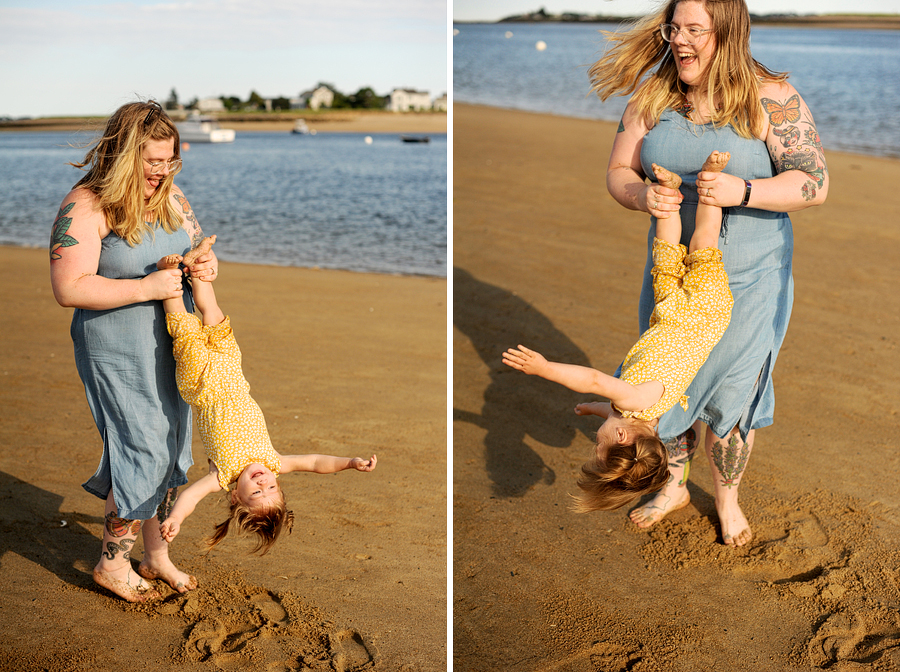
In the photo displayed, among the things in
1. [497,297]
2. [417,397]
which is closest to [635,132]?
[417,397]

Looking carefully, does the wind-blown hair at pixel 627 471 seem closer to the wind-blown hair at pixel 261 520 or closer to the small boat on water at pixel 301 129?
the wind-blown hair at pixel 261 520

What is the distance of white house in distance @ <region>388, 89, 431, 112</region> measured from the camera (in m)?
56.4

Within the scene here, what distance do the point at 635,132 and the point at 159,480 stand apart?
2387 mm

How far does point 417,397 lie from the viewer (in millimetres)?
5512

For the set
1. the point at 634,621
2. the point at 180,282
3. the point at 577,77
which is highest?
the point at 577,77

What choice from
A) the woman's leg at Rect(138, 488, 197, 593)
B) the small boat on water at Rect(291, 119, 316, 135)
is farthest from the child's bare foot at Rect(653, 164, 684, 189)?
the small boat on water at Rect(291, 119, 316, 135)

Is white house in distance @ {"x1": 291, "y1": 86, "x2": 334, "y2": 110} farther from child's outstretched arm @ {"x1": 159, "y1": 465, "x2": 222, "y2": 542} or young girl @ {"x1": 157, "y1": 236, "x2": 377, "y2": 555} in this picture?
child's outstretched arm @ {"x1": 159, "y1": 465, "x2": 222, "y2": 542}

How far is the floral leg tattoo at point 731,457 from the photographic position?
3.34 m

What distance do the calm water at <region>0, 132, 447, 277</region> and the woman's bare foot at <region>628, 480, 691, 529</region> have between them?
3.06 meters

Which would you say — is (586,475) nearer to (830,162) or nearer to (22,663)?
(22,663)

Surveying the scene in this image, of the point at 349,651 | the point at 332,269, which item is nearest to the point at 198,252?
the point at 349,651

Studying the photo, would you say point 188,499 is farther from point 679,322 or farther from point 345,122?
point 345,122

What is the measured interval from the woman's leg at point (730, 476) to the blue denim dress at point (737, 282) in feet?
0.27

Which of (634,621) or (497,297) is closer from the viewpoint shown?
(634,621)
